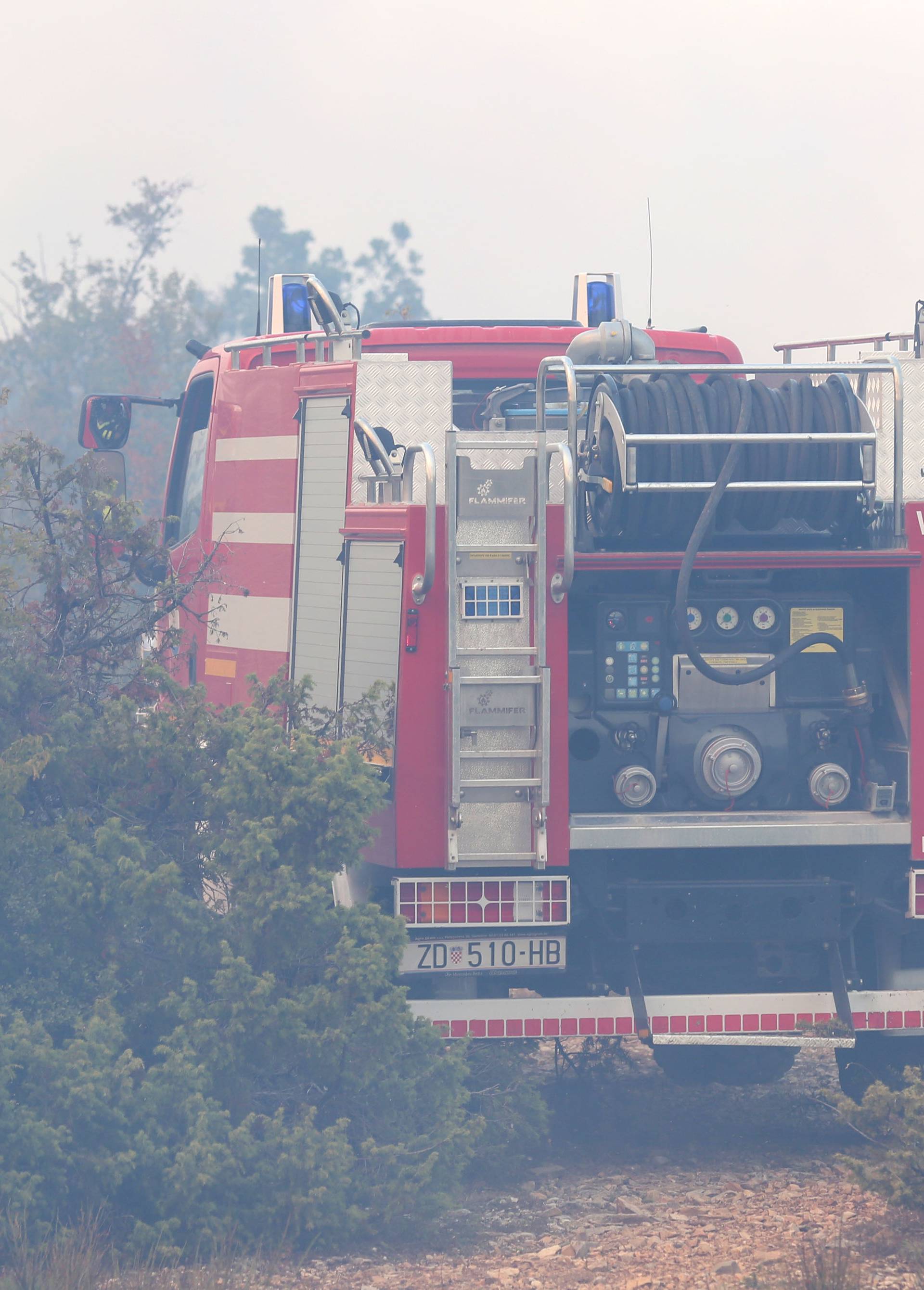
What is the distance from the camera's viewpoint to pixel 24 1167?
16.5ft

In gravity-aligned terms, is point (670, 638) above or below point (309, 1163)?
above

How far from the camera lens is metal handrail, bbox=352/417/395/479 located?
21.6 ft

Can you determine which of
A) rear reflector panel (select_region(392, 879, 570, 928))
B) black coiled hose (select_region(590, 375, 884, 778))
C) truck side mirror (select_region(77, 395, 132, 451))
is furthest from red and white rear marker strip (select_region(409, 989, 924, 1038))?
truck side mirror (select_region(77, 395, 132, 451))

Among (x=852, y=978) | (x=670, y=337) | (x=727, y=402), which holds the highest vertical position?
(x=670, y=337)

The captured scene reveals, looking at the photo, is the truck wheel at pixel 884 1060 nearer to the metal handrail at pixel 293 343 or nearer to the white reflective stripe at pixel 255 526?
the white reflective stripe at pixel 255 526

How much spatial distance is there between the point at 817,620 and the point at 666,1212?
7.27 ft

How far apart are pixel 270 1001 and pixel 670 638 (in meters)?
2.01

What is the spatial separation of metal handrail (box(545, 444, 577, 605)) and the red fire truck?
1 cm

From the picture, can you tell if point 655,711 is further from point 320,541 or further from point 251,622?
point 251,622

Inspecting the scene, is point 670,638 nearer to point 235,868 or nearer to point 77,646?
point 235,868

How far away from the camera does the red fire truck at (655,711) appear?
5.77 m

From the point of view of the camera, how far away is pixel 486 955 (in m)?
5.91

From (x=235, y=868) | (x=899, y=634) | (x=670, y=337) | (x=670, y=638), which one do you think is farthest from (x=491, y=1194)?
(x=670, y=337)

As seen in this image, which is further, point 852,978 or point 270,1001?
point 852,978
